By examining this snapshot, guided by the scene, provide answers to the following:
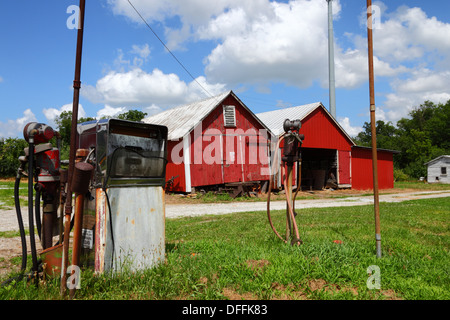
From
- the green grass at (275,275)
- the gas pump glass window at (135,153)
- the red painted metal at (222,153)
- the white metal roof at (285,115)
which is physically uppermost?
the white metal roof at (285,115)

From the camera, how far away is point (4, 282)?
3.38 meters

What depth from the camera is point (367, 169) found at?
1088 inches

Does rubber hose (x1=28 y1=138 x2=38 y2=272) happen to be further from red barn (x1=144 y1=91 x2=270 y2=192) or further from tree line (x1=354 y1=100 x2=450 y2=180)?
tree line (x1=354 y1=100 x2=450 y2=180)

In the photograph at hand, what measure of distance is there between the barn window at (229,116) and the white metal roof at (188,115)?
68cm

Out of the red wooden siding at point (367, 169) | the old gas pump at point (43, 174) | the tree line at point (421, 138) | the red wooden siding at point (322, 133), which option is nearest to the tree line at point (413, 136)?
the tree line at point (421, 138)

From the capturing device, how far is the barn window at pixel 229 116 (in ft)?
64.0

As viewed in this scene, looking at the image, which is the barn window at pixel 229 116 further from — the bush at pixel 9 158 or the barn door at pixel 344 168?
the bush at pixel 9 158

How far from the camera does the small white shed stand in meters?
42.3

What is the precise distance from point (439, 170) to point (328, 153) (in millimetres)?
25734

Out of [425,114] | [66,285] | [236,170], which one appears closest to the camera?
[66,285]
